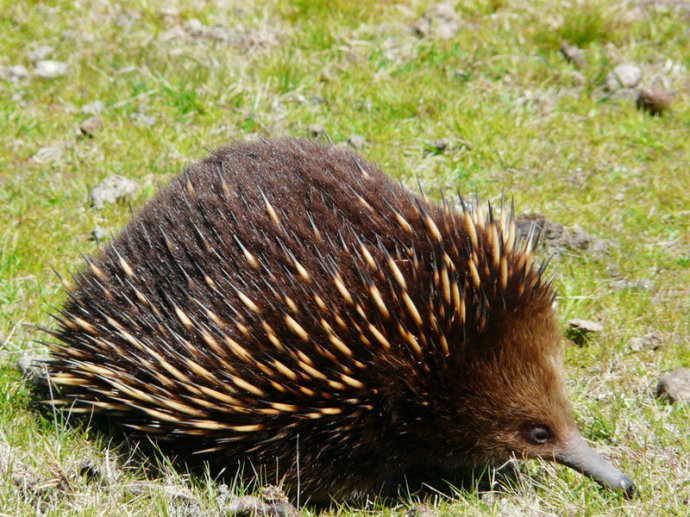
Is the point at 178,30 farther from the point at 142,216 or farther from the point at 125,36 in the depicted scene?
the point at 142,216

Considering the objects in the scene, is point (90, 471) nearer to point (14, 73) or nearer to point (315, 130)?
point (315, 130)

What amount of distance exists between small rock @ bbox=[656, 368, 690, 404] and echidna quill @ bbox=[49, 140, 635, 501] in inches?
24.8

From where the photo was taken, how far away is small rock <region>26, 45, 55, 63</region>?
19.6ft

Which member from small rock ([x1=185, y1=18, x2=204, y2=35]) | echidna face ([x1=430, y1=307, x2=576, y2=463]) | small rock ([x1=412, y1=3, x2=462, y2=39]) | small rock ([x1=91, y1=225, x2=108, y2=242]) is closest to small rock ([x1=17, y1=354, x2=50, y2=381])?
small rock ([x1=91, y1=225, x2=108, y2=242])

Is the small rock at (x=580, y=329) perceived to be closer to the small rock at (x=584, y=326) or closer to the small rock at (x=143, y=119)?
the small rock at (x=584, y=326)

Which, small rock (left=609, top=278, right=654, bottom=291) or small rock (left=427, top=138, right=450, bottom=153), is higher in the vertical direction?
small rock (left=427, top=138, right=450, bottom=153)

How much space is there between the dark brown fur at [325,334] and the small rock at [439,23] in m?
3.35

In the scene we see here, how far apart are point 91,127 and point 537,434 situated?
3506 mm

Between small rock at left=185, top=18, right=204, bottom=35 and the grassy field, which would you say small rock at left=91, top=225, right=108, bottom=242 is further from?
small rock at left=185, top=18, right=204, bottom=35

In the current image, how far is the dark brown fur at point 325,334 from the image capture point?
9.45 feet

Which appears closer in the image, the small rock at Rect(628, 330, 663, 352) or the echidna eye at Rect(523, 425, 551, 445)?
the echidna eye at Rect(523, 425, 551, 445)

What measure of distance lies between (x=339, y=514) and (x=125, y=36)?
4.13 meters

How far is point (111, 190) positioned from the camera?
4.78 m

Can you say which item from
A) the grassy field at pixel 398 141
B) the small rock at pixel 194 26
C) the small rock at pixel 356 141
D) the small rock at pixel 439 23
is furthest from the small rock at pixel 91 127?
the small rock at pixel 439 23
